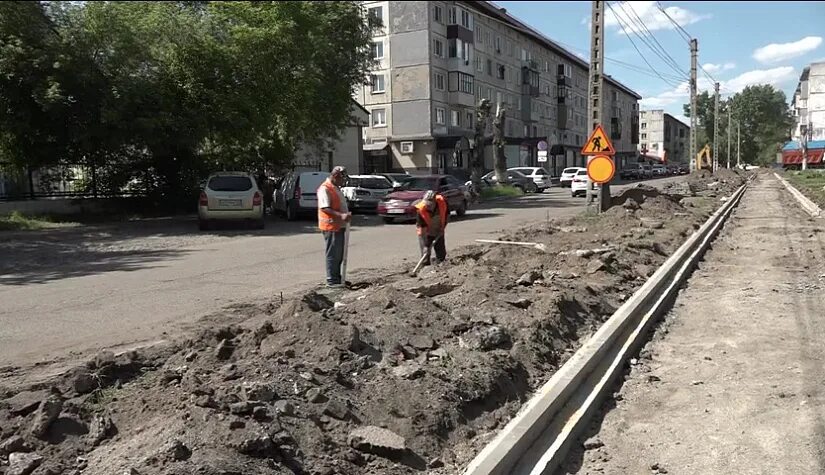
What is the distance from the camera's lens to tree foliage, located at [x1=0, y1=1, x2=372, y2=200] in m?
18.0

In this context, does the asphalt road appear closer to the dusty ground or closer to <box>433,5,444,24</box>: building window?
the dusty ground

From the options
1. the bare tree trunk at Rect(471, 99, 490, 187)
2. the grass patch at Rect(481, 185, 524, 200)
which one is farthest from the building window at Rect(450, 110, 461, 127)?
the bare tree trunk at Rect(471, 99, 490, 187)

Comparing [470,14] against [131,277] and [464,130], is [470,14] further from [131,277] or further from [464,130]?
[131,277]

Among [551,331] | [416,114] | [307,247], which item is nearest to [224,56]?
[307,247]

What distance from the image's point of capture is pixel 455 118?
Answer: 54688mm

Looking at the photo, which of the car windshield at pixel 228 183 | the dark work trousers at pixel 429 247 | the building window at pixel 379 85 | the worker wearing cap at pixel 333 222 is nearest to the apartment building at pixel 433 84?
the building window at pixel 379 85

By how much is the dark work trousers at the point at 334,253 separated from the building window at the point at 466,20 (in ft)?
160

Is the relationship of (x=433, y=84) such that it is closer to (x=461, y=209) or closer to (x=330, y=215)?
(x=461, y=209)

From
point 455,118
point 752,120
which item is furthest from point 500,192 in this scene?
point 752,120

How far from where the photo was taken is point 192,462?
3193 mm

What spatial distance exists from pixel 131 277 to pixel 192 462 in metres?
8.05

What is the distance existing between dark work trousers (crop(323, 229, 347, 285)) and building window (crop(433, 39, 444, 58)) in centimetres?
4477

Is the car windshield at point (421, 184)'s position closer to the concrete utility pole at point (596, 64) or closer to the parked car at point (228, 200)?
the concrete utility pole at point (596, 64)

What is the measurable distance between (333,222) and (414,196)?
39.7 ft
